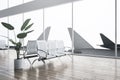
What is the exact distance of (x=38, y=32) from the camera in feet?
31.3

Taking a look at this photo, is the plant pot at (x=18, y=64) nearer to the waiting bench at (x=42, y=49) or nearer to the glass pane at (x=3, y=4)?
the waiting bench at (x=42, y=49)

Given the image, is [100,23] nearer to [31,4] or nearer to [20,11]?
[31,4]

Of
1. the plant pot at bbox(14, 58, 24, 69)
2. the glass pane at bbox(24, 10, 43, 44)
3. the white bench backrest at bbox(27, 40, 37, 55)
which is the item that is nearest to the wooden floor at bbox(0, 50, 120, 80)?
the plant pot at bbox(14, 58, 24, 69)

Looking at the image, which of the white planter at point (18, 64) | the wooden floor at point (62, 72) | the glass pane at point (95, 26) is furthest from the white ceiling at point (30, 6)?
the white planter at point (18, 64)

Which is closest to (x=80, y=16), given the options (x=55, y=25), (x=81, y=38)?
(x=81, y=38)

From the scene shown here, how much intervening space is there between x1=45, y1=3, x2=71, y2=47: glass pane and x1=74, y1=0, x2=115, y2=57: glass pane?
1.48 ft

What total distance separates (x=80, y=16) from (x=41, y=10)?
2638 millimetres

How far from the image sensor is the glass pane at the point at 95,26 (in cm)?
678

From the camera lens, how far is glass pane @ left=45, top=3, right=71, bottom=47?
802 centimetres

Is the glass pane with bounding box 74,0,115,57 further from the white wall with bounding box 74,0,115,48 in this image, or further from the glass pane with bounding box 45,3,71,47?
the glass pane with bounding box 45,3,71,47

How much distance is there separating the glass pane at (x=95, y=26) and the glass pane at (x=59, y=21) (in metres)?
0.45

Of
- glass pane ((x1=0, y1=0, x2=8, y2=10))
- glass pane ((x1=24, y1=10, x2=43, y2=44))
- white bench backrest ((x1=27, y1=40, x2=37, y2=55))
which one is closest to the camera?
white bench backrest ((x1=27, y1=40, x2=37, y2=55))

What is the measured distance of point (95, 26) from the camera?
7.28m

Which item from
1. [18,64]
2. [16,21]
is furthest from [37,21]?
[18,64]
